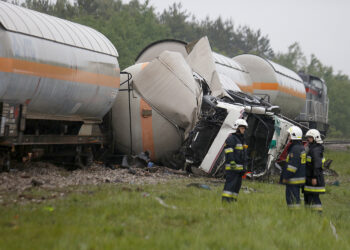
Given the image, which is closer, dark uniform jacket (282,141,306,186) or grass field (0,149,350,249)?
grass field (0,149,350,249)

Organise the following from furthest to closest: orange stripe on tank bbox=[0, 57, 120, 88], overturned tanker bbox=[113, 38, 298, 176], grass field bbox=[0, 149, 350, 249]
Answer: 1. overturned tanker bbox=[113, 38, 298, 176]
2. orange stripe on tank bbox=[0, 57, 120, 88]
3. grass field bbox=[0, 149, 350, 249]

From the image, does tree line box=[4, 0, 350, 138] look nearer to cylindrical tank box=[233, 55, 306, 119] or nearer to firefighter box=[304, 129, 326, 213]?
cylindrical tank box=[233, 55, 306, 119]

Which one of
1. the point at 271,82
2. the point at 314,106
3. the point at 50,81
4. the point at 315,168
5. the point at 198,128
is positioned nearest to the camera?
the point at 315,168

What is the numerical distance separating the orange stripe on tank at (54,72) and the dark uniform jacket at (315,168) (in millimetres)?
5495

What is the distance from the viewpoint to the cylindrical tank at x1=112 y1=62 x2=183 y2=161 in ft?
41.6

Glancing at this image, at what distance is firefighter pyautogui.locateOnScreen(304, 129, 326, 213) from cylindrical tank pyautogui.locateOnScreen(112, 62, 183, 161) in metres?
5.49

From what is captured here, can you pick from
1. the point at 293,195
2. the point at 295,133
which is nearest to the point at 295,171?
the point at 293,195

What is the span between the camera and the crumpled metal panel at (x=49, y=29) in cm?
924

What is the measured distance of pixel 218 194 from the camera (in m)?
8.79

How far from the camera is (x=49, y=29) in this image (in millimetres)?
10172

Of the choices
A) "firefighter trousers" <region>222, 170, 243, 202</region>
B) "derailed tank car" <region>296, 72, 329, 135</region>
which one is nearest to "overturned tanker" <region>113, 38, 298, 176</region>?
"firefighter trousers" <region>222, 170, 243, 202</region>

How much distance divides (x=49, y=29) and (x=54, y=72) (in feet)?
3.43

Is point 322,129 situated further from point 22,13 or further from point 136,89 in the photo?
point 22,13

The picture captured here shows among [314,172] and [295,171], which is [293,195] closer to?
[295,171]
